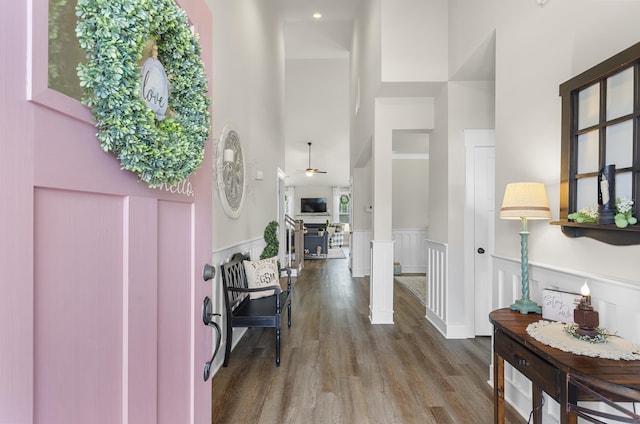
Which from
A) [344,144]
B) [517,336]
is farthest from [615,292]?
[344,144]

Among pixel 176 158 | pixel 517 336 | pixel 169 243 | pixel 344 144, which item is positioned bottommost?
pixel 517 336

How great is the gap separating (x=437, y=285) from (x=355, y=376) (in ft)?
5.39

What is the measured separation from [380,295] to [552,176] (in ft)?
8.14

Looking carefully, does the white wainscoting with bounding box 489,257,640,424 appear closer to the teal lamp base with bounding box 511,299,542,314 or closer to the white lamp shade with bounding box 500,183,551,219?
the teal lamp base with bounding box 511,299,542,314

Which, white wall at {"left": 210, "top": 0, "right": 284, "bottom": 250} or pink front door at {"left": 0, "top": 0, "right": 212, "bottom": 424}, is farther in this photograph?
white wall at {"left": 210, "top": 0, "right": 284, "bottom": 250}

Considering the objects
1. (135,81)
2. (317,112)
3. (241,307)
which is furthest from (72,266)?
(317,112)

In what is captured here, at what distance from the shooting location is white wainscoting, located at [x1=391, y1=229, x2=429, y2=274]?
6996mm

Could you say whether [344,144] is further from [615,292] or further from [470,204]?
[615,292]

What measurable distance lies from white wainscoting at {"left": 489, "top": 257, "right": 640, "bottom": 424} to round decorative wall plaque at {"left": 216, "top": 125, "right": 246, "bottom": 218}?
2.33m

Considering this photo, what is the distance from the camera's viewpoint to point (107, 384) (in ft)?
2.29

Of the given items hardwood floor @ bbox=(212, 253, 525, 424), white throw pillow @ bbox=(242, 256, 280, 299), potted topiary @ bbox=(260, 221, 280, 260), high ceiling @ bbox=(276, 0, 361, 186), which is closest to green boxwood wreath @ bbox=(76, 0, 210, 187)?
hardwood floor @ bbox=(212, 253, 525, 424)

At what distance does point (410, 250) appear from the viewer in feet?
23.1

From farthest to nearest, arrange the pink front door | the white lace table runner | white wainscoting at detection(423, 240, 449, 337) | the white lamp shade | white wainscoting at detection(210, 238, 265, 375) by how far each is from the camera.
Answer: white wainscoting at detection(423, 240, 449, 337) < white wainscoting at detection(210, 238, 265, 375) < the white lamp shade < the white lace table runner < the pink front door

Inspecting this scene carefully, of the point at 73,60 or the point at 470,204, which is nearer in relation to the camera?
the point at 73,60
